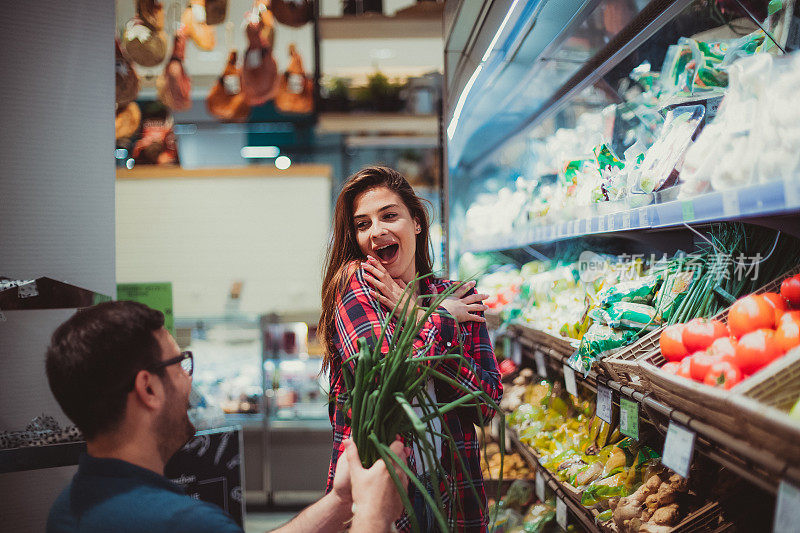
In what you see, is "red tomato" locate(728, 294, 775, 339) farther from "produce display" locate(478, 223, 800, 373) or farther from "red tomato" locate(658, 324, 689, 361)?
"red tomato" locate(658, 324, 689, 361)

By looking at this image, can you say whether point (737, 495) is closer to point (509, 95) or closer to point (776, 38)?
point (776, 38)

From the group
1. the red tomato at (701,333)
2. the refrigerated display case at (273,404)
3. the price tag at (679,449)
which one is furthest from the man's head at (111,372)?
the refrigerated display case at (273,404)

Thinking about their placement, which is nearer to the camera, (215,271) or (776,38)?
(776,38)

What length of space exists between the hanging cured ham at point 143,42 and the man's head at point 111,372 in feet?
11.3

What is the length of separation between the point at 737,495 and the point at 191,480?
181cm

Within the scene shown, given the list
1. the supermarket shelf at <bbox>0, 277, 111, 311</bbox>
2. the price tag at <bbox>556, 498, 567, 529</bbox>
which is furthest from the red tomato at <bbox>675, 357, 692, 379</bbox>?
the supermarket shelf at <bbox>0, 277, 111, 311</bbox>

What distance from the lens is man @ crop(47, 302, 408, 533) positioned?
3.48 feet

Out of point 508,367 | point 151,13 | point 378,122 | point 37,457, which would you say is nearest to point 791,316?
point 508,367

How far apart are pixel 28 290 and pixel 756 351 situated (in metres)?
1.99

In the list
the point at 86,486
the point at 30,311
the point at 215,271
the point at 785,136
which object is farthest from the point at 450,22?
the point at 215,271

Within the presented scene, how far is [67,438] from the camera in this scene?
1.87 metres

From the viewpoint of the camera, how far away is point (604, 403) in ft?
5.30

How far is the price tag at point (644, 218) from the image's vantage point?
137 cm

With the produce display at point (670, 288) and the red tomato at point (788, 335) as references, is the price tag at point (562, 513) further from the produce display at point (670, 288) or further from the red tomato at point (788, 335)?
the red tomato at point (788, 335)
